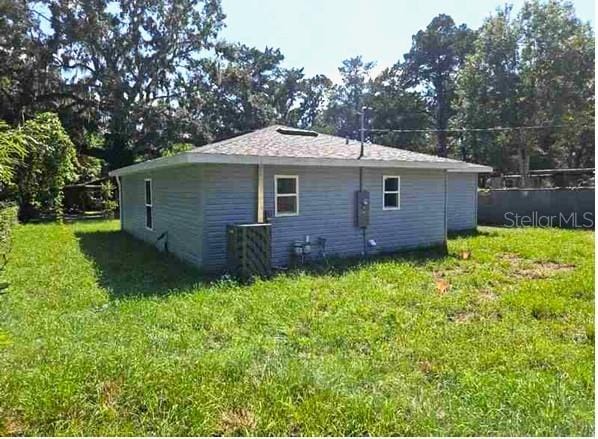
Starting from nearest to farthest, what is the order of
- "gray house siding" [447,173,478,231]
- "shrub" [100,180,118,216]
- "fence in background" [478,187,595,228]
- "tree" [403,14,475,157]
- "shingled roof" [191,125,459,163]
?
"shingled roof" [191,125,459,163], "gray house siding" [447,173,478,231], "fence in background" [478,187,595,228], "shrub" [100,180,118,216], "tree" [403,14,475,157]

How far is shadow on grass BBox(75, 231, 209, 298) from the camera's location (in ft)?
20.4

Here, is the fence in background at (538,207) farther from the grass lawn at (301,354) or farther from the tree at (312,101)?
the tree at (312,101)

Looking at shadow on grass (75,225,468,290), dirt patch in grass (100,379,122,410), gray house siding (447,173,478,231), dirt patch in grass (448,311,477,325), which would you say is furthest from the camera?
gray house siding (447,173,478,231)

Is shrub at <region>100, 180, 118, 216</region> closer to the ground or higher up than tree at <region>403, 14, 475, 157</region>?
closer to the ground

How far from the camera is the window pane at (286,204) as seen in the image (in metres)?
8.17

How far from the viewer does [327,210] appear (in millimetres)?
8711

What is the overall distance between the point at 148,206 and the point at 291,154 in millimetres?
4709

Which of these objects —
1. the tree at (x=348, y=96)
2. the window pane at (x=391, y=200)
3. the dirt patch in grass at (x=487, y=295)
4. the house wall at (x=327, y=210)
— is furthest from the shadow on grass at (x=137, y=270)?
the tree at (x=348, y=96)

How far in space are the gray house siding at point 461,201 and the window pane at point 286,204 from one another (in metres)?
7.09

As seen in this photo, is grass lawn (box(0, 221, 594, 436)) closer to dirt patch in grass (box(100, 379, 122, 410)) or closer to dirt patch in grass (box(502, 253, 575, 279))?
dirt patch in grass (box(100, 379, 122, 410))

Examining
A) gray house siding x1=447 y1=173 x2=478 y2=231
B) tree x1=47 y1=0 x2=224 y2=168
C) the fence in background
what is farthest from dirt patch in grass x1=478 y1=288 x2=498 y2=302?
tree x1=47 y1=0 x2=224 y2=168

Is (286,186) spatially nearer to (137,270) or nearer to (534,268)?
(137,270)

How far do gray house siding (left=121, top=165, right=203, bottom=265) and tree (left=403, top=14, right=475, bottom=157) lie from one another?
23.5 metres

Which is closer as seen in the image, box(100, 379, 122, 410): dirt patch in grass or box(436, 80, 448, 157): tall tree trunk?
box(100, 379, 122, 410): dirt patch in grass
